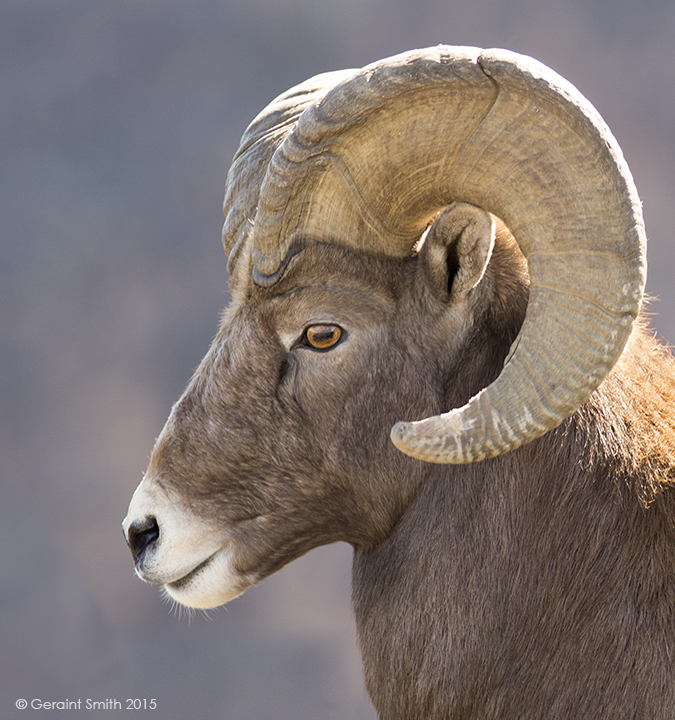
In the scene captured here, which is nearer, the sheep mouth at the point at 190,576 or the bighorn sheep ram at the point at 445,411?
the bighorn sheep ram at the point at 445,411

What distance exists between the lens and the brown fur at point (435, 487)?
1.68 metres

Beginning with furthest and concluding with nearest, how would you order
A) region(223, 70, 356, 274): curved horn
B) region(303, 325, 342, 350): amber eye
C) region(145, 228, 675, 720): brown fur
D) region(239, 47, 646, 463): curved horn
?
region(223, 70, 356, 274): curved horn
region(303, 325, 342, 350): amber eye
region(145, 228, 675, 720): brown fur
region(239, 47, 646, 463): curved horn

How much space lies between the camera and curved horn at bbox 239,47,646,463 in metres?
1.45

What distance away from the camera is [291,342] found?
1.81 meters

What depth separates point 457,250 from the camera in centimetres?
174

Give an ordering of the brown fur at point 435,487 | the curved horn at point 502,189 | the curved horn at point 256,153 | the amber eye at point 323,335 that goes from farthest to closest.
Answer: the curved horn at point 256,153 < the amber eye at point 323,335 < the brown fur at point 435,487 < the curved horn at point 502,189

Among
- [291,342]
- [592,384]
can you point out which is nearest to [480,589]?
[592,384]

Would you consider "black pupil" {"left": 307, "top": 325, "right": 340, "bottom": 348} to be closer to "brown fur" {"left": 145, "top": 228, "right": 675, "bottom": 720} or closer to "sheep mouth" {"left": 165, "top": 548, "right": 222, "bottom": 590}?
"brown fur" {"left": 145, "top": 228, "right": 675, "bottom": 720}

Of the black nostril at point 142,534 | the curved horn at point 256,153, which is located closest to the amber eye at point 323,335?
the curved horn at point 256,153

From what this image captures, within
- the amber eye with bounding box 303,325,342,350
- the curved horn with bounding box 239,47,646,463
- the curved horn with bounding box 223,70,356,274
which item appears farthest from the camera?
the curved horn with bounding box 223,70,356,274

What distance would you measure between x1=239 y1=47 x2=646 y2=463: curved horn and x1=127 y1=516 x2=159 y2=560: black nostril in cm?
63

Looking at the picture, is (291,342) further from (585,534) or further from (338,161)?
(585,534)

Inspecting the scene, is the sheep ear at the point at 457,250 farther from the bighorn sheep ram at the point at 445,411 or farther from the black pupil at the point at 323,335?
the black pupil at the point at 323,335

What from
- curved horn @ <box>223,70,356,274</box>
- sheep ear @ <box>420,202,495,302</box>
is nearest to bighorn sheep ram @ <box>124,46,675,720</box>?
sheep ear @ <box>420,202,495,302</box>
